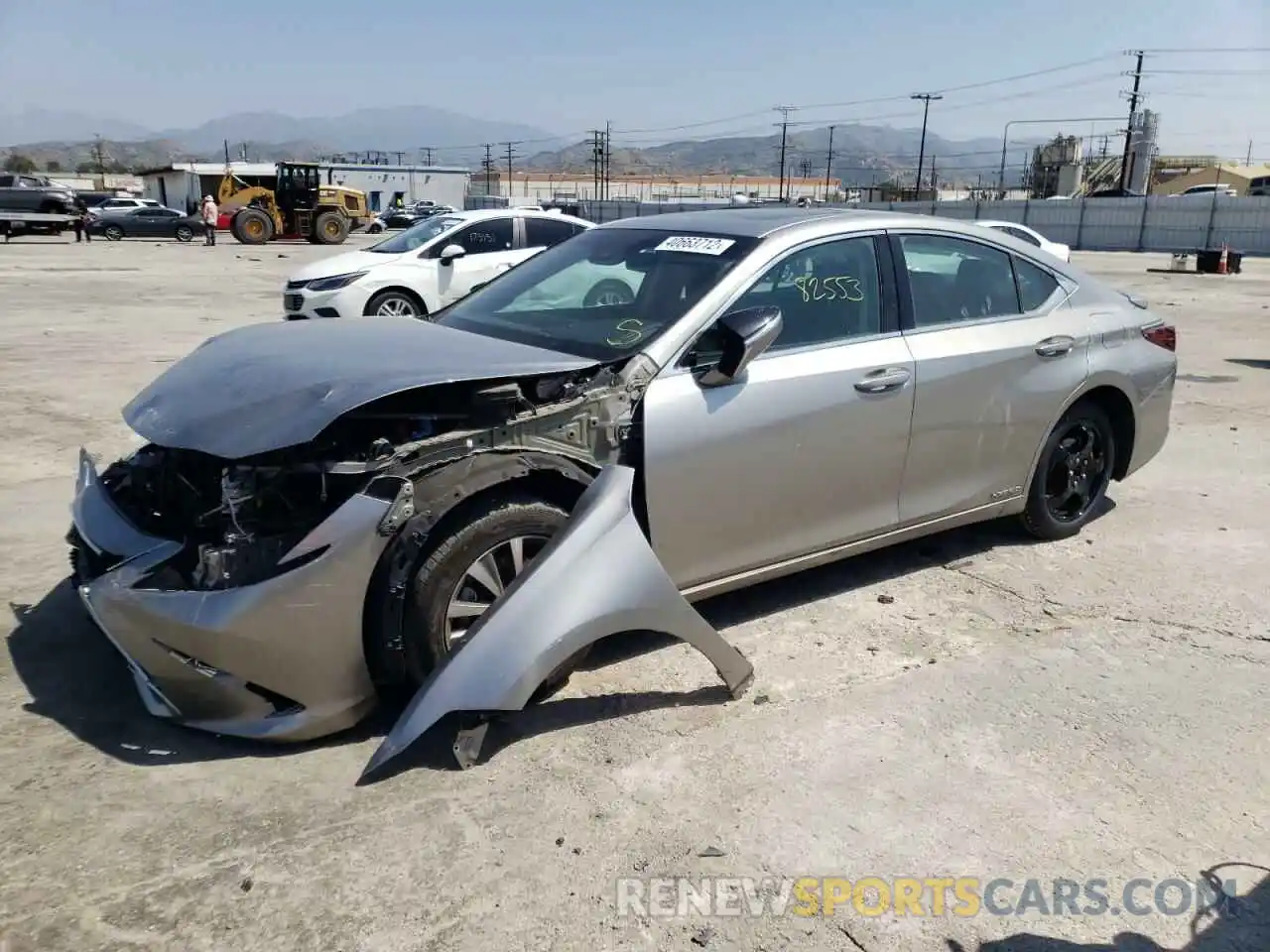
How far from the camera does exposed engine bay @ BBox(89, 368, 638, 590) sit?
302 cm

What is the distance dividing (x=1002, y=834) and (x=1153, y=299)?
18799 mm

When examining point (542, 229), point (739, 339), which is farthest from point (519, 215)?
point (739, 339)

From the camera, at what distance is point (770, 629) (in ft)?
13.4

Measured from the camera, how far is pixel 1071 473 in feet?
16.5

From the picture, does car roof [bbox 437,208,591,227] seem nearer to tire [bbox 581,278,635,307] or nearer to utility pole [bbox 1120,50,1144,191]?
tire [bbox 581,278,635,307]

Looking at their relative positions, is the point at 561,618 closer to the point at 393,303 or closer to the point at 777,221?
the point at 777,221

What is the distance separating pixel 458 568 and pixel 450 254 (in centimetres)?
905

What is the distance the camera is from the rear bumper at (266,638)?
112 inches

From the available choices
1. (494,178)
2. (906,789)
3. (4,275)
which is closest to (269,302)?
(4,275)

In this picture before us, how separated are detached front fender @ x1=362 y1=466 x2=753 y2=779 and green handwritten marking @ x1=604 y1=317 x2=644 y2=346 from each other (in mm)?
580

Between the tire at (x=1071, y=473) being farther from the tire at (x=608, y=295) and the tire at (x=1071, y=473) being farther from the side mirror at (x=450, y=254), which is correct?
the side mirror at (x=450, y=254)

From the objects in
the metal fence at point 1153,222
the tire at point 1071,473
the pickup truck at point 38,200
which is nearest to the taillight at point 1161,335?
the tire at point 1071,473

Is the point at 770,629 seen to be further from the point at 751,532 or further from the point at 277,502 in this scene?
the point at 277,502

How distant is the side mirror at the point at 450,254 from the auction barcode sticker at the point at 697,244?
7.71 meters
